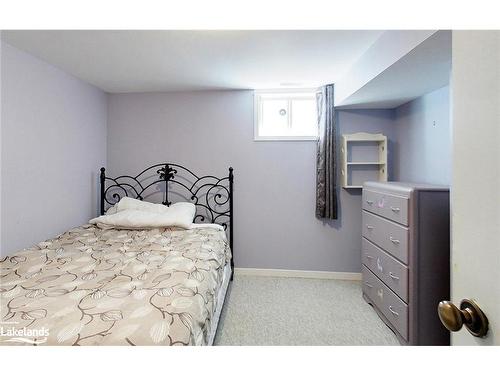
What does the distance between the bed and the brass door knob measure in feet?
2.96

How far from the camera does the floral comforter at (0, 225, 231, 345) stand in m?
0.95

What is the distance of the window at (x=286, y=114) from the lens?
315 cm

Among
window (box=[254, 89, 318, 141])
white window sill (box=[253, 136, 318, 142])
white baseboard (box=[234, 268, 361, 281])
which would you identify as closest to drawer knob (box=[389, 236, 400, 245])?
white baseboard (box=[234, 268, 361, 281])

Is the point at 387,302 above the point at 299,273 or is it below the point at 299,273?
above

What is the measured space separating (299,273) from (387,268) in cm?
125

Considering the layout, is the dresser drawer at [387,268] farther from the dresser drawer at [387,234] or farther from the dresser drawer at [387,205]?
the dresser drawer at [387,205]

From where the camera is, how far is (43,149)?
225 cm

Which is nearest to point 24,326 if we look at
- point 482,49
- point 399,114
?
point 482,49

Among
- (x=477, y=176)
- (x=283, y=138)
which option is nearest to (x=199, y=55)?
(x=283, y=138)

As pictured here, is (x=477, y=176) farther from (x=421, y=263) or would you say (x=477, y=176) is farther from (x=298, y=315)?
(x=298, y=315)

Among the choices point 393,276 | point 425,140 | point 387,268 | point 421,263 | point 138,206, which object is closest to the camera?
point 421,263

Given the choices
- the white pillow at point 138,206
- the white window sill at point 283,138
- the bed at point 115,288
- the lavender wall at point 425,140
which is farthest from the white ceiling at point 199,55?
the bed at point 115,288

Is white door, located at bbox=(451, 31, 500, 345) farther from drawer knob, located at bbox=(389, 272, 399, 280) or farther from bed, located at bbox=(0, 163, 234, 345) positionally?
drawer knob, located at bbox=(389, 272, 399, 280)
